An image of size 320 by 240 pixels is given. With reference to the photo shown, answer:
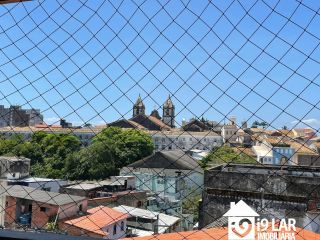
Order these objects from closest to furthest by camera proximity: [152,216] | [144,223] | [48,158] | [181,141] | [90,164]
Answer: [181,141], [144,223], [152,216], [48,158], [90,164]

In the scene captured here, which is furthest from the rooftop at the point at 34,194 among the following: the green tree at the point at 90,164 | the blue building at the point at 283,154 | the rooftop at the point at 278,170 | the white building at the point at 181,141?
the green tree at the point at 90,164

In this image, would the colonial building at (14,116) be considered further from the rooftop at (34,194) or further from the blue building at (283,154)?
the rooftop at (34,194)

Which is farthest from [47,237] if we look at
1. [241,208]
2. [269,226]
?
[241,208]

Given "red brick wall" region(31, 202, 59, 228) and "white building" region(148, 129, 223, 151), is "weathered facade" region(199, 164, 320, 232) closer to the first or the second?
"white building" region(148, 129, 223, 151)

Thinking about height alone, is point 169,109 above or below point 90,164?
above

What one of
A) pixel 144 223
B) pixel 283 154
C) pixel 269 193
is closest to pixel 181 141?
pixel 283 154

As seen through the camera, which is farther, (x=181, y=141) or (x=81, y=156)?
(x=81, y=156)

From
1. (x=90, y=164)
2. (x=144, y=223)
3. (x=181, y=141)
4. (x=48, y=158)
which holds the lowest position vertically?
(x=144, y=223)

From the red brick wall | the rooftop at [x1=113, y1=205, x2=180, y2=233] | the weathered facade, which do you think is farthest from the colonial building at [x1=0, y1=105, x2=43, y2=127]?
the rooftop at [x1=113, y1=205, x2=180, y2=233]

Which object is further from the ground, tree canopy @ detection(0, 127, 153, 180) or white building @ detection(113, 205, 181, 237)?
tree canopy @ detection(0, 127, 153, 180)

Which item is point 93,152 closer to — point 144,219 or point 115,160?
point 115,160

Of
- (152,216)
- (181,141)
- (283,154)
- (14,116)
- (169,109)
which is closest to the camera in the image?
(169,109)

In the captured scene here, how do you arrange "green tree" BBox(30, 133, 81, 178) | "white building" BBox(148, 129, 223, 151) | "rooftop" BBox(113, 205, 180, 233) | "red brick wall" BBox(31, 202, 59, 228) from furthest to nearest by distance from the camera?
"green tree" BBox(30, 133, 81, 178) < "rooftop" BBox(113, 205, 180, 233) < "red brick wall" BBox(31, 202, 59, 228) < "white building" BBox(148, 129, 223, 151)

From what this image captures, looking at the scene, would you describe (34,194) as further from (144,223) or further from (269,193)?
(269,193)
